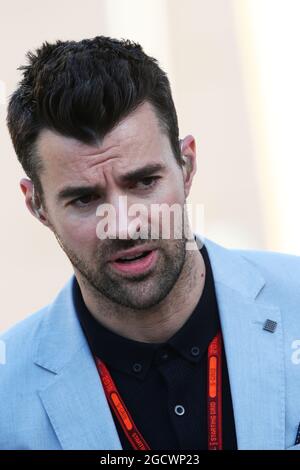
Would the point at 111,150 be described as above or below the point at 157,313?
above

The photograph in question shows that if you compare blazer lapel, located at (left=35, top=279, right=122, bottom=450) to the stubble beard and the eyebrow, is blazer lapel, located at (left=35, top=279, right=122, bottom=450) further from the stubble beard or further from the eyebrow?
the eyebrow

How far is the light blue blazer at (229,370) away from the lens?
3.22 metres

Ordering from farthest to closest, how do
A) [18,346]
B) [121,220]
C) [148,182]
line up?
[18,346] < [148,182] < [121,220]

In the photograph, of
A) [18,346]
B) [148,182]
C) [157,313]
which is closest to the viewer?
[148,182]

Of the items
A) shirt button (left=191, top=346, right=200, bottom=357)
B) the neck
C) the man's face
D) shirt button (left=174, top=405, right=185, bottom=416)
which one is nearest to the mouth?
the man's face

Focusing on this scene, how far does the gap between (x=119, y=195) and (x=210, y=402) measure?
0.73 m

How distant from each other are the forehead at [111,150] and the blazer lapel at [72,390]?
558mm

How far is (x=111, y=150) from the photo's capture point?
3215 mm

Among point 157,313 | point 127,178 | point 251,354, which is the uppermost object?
point 127,178

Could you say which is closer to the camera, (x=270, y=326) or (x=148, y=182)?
(x=148, y=182)

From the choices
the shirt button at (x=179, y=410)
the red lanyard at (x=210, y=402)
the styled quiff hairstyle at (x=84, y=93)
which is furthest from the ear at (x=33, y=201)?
the shirt button at (x=179, y=410)

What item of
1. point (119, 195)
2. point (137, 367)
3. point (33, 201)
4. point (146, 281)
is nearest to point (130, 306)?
point (146, 281)

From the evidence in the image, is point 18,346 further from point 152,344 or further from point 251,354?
point 251,354
